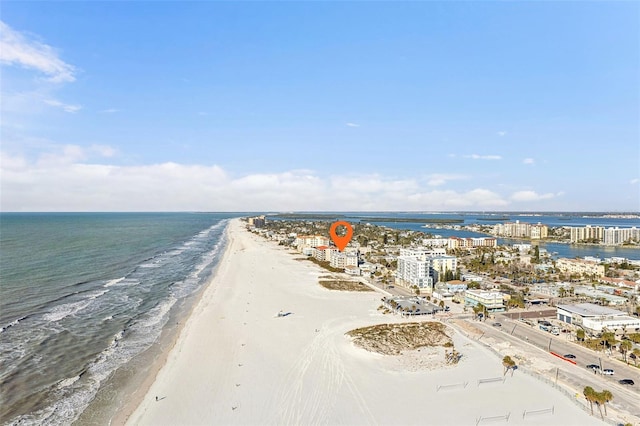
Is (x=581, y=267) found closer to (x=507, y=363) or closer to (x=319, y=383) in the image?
(x=507, y=363)

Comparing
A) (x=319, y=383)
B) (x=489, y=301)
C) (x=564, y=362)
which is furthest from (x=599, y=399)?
(x=489, y=301)

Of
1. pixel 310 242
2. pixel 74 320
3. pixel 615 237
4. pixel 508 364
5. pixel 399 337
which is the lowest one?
pixel 399 337

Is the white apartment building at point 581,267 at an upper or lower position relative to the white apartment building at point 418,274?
lower

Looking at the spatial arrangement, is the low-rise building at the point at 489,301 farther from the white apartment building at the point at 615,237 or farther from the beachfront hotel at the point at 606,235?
the beachfront hotel at the point at 606,235

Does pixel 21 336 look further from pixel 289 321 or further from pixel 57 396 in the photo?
pixel 289 321

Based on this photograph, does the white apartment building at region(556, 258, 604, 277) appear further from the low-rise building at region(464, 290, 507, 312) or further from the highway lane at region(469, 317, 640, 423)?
the highway lane at region(469, 317, 640, 423)

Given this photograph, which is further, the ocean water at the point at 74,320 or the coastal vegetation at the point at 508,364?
the coastal vegetation at the point at 508,364

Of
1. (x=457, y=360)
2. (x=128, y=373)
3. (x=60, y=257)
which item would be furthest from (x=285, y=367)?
(x=60, y=257)

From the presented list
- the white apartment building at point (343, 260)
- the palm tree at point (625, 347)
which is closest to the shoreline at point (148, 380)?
the palm tree at point (625, 347)
